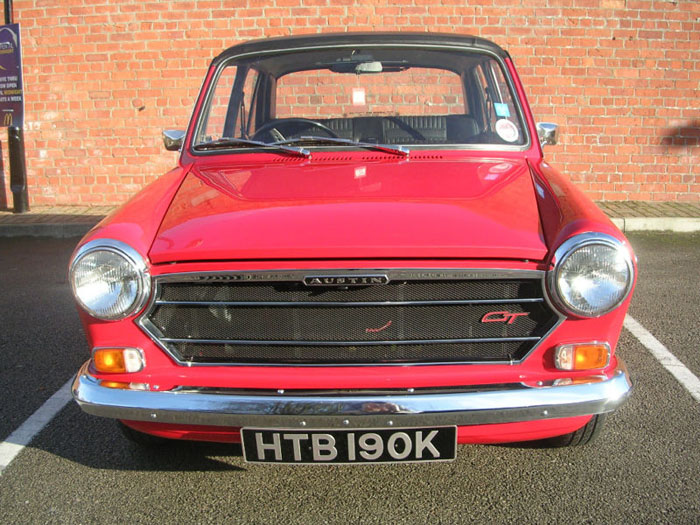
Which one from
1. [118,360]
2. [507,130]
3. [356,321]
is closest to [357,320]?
[356,321]

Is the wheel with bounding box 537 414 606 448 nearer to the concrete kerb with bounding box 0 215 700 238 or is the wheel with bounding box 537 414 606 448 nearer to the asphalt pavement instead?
the asphalt pavement

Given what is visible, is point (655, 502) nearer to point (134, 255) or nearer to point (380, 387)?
point (380, 387)

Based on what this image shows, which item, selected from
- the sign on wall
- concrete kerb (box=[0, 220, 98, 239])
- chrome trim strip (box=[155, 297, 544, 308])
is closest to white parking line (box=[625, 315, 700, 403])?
chrome trim strip (box=[155, 297, 544, 308])

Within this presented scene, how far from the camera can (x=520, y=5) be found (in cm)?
733

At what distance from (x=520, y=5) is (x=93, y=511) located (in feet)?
22.8

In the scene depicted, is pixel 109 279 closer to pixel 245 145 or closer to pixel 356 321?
pixel 356 321

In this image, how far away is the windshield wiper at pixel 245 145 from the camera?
113 inches

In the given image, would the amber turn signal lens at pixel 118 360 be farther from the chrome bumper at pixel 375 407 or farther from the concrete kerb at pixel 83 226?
the concrete kerb at pixel 83 226

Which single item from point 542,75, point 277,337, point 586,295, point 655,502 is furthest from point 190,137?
point 542,75

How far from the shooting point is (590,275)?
2035 mm

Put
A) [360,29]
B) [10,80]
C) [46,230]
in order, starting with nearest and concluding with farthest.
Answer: [46,230] < [360,29] < [10,80]

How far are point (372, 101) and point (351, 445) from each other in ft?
6.58

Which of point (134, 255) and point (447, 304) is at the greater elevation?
point (134, 255)

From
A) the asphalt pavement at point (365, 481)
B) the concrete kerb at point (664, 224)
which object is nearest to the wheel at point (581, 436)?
the asphalt pavement at point (365, 481)
